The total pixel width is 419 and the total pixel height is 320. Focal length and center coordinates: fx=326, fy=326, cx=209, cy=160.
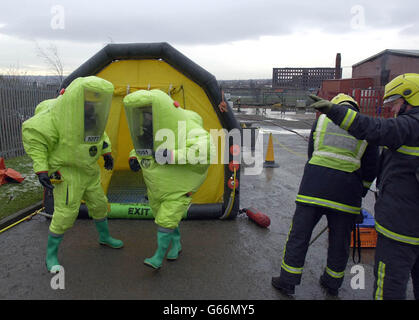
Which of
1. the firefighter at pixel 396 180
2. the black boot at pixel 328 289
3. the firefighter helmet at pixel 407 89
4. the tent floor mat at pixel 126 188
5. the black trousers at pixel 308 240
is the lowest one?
the black boot at pixel 328 289

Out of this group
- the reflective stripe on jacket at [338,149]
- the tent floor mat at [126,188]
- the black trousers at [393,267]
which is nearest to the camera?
the black trousers at [393,267]

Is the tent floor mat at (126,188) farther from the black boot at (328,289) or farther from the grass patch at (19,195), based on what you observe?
the black boot at (328,289)

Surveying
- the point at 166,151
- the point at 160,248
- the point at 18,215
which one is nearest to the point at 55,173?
the point at 166,151

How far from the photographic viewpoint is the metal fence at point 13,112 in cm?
916

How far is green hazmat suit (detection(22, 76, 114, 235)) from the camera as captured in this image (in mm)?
3287

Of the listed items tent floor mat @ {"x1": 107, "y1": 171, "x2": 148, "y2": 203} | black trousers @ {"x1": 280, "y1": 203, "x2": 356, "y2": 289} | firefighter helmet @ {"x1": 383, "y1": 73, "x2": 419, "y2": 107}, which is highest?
firefighter helmet @ {"x1": 383, "y1": 73, "x2": 419, "y2": 107}

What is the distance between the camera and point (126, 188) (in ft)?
20.7

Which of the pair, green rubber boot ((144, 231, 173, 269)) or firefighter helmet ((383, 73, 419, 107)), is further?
green rubber boot ((144, 231, 173, 269))

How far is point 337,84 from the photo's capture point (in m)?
26.8

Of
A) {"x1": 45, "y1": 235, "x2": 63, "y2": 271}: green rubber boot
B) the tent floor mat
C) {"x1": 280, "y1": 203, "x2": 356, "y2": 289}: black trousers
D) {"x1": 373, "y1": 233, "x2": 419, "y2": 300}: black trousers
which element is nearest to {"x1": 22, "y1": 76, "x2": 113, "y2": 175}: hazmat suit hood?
{"x1": 45, "y1": 235, "x2": 63, "y2": 271}: green rubber boot

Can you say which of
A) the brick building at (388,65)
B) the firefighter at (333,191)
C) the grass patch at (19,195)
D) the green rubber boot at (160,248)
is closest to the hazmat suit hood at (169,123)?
the green rubber boot at (160,248)

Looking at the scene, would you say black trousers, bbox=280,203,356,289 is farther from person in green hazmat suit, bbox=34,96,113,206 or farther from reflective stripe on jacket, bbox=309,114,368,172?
person in green hazmat suit, bbox=34,96,113,206

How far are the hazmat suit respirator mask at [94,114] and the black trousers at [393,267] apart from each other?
293 cm
